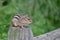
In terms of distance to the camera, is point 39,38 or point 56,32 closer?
point 39,38

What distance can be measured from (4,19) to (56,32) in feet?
7.77

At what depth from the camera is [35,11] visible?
423 centimetres

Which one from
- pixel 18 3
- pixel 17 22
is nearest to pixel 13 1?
pixel 18 3

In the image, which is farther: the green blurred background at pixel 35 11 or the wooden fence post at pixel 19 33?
the green blurred background at pixel 35 11

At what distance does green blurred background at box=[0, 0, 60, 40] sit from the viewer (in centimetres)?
399

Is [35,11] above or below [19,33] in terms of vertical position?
below

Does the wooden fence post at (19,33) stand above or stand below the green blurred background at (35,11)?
above

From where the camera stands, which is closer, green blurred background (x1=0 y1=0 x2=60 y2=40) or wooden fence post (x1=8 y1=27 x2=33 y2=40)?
wooden fence post (x1=8 y1=27 x2=33 y2=40)

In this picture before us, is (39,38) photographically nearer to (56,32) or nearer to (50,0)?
(56,32)

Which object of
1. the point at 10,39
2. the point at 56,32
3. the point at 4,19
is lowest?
the point at 4,19

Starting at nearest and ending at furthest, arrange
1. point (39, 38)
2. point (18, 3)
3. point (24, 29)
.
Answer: point (24, 29) → point (39, 38) → point (18, 3)

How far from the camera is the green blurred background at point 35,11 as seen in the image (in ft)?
13.1

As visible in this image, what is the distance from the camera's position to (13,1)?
4.06 metres

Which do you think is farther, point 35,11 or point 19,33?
point 35,11
